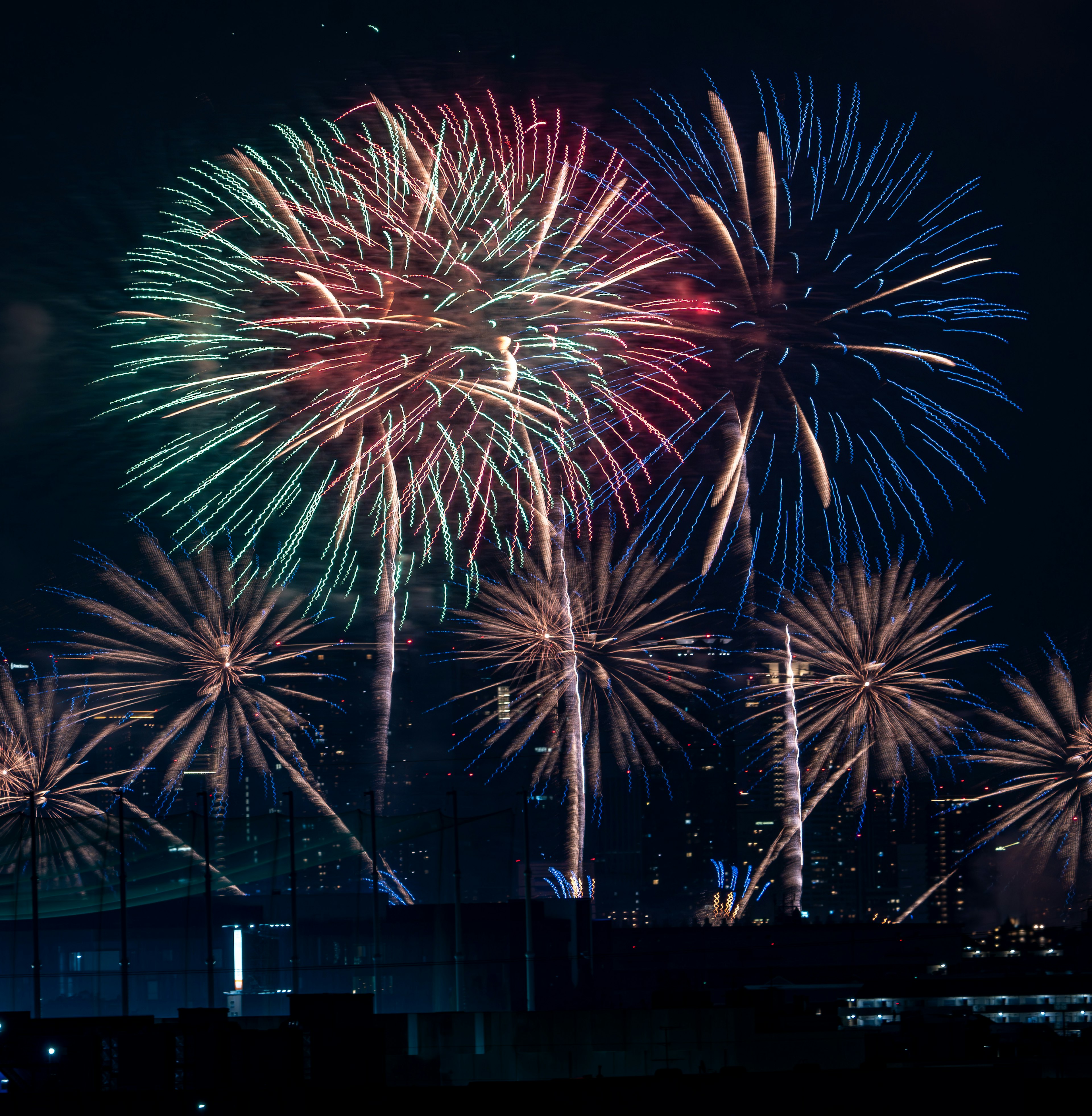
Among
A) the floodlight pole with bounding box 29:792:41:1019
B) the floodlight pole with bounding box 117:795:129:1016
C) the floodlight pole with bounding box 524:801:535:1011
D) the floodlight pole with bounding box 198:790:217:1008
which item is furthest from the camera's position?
the floodlight pole with bounding box 524:801:535:1011

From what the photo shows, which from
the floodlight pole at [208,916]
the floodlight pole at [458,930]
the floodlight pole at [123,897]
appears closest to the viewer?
the floodlight pole at [123,897]

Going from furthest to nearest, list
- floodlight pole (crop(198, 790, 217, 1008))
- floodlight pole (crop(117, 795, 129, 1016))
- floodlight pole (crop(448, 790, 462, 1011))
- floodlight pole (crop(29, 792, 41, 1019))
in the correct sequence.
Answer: floodlight pole (crop(448, 790, 462, 1011)) < floodlight pole (crop(198, 790, 217, 1008)) < floodlight pole (crop(117, 795, 129, 1016)) < floodlight pole (crop(29, 792, 41, 1019))

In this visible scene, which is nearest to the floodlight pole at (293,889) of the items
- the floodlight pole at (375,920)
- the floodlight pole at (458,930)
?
the floodlight pole at (375,920)

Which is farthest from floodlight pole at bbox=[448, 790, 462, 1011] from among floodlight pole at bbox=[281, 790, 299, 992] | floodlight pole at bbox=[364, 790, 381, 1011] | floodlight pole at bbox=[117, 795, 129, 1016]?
floodlight pole at bbox=[117, 795, 129, 1016]

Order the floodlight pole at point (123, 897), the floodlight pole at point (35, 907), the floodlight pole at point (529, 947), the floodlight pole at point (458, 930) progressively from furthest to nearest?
the floodlight pole at point (529, 947) → the floodlight pole at point (458, 930) → the floodlight pole at point (123, 897) → the floodlight pole at point (35, 907)

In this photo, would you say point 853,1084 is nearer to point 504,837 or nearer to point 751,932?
point 504,837

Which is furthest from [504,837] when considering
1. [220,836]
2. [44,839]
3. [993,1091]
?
[993,1091]

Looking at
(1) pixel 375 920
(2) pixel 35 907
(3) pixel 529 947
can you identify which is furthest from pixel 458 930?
(2) pixel 35 907

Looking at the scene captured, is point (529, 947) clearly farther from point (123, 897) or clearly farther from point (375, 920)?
point (123, 897)

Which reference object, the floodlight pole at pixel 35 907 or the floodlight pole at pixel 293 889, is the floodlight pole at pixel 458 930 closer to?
the floodlight pole at pixel 293 889

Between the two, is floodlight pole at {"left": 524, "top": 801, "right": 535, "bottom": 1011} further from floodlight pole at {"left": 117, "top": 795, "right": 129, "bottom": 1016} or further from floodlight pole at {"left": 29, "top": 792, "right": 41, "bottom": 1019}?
floodlight pole at {"left": 29, "top": 792, "right": 41, "bottom": 1019}

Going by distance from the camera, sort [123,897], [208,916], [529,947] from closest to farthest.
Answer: [208,916]
[123,897]
[529,947]
